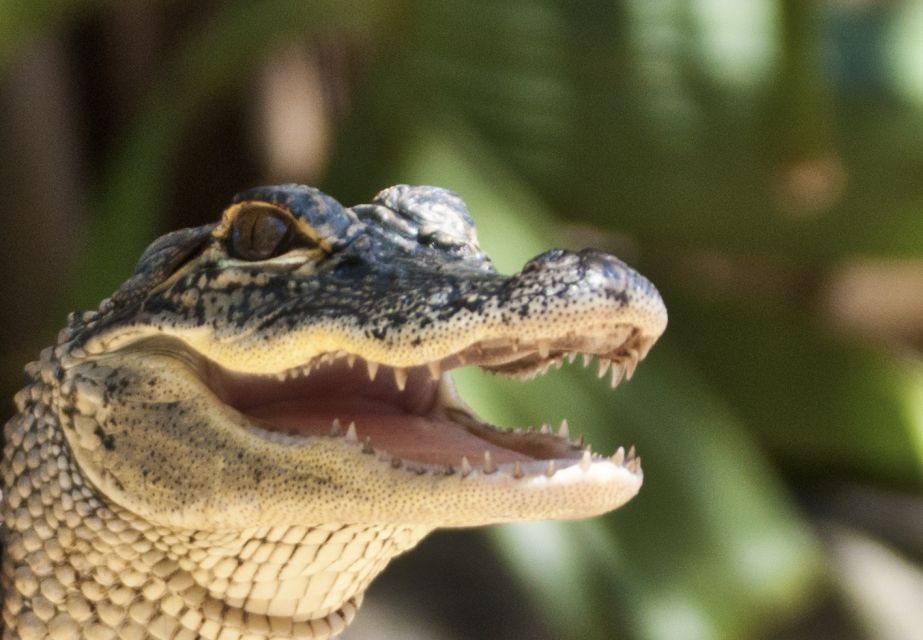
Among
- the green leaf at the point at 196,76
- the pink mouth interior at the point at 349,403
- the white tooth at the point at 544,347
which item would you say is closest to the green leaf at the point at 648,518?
the green leaf at the point at 196,76

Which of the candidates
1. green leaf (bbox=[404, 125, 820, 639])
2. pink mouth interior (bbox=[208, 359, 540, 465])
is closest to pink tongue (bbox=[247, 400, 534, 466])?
pink mouth interior (bbox=[208, 359, 540, 465])

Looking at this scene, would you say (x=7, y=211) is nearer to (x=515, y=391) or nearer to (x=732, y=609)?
(x=515, y=391)

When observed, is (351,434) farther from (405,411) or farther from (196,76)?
(196,76)

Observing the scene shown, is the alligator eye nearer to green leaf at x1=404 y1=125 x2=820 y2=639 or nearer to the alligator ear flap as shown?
the alligator ear flap

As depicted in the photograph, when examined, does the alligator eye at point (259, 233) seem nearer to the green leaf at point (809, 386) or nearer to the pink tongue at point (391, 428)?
the pink tongue at point (391, 428)

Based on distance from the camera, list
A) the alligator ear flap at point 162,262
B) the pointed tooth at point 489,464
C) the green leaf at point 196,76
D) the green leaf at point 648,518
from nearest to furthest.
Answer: the pointed tooth at point 489,464, the alligator ear flap at point 162,262, the green leaf at point 648,518, the green leaf at point 196,76

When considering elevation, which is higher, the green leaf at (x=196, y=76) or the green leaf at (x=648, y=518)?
the green leaf at (x=196, y=76)
